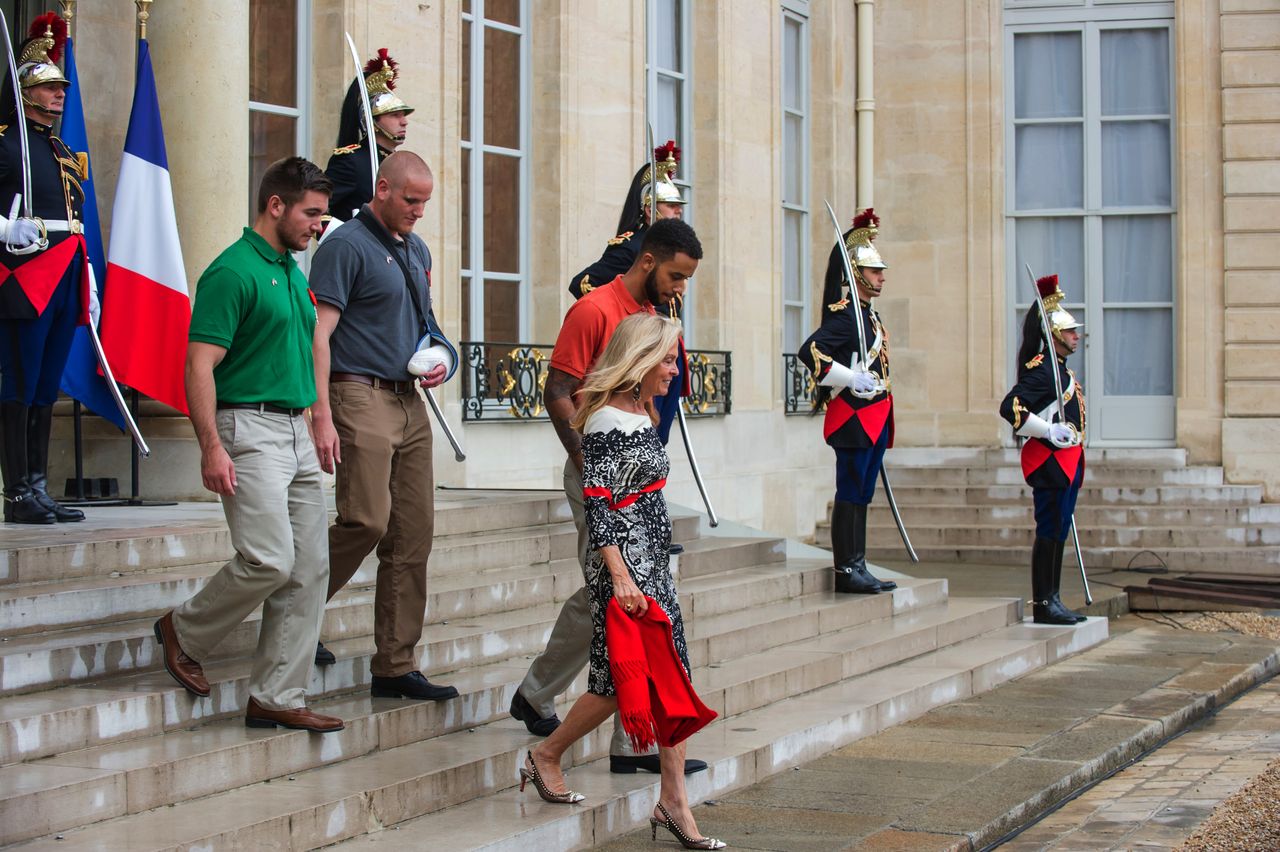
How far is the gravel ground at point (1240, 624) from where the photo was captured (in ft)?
36.0

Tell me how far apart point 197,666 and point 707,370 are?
8520mm

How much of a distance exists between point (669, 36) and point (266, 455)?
903 centimetres

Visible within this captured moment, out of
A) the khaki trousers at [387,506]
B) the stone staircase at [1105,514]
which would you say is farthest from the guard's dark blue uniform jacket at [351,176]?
the stone staircase at [1105,514]

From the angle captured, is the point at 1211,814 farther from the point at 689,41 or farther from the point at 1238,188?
the point at 1238,188

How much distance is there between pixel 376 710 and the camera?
→ 5641 millimetres

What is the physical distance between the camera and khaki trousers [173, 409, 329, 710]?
202 inches

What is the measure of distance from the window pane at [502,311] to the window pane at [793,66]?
4605 millimetres

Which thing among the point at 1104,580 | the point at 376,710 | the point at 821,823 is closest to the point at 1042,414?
the point at 1104,580

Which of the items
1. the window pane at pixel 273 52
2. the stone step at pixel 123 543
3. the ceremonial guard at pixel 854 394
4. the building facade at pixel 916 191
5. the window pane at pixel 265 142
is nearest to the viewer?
the stone step at pixel 123 543

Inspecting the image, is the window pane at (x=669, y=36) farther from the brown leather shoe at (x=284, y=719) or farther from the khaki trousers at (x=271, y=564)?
the brown leather shoe at (x=284, y=719)

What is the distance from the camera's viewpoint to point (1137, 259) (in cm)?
1633

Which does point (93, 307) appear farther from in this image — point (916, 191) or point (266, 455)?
point (916, 191)

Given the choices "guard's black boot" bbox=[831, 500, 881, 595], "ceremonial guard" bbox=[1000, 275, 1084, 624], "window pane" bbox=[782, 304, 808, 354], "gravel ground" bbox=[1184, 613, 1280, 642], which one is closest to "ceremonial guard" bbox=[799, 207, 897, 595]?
"guard's black boot" bbox=[831, 500, 881, 595]

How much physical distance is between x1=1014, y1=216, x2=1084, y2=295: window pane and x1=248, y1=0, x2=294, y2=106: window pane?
858cm
